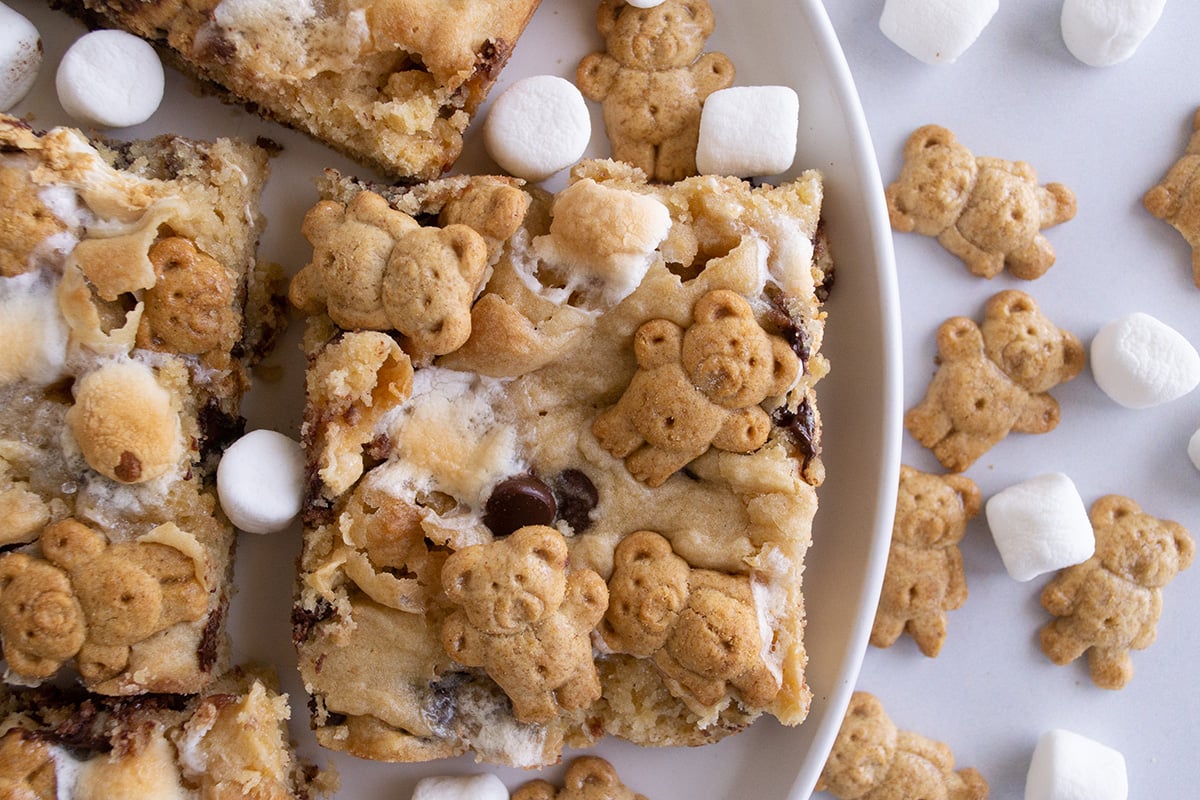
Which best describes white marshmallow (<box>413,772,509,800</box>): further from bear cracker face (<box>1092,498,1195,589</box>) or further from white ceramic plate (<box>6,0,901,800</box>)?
bear cracker face (<box>1092,498,1195,589</box>)

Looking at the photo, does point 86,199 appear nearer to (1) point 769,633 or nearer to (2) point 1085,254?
(1) point 769,633

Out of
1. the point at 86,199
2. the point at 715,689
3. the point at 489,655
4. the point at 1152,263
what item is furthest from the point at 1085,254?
the point at 86,199

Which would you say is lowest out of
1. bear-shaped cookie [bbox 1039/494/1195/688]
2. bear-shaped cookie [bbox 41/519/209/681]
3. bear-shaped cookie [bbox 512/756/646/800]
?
bear-shaped cookie [bbox 512/756/646/800]

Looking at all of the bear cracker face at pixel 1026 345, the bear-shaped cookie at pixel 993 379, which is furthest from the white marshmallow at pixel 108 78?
the bear cracker face at pixel 1026 345

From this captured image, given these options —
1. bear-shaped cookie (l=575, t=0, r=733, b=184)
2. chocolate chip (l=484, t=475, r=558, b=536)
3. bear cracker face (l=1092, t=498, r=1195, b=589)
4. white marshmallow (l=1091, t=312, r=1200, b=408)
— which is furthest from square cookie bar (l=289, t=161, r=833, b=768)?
bear cracker face (l=1092, t=498, r=1195, b=589)

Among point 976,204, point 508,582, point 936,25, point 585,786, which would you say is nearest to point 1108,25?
point 936,25

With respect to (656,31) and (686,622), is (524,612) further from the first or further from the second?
Result: (656,31)
